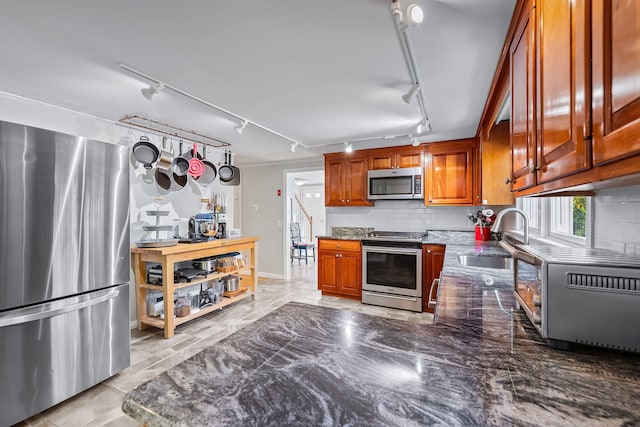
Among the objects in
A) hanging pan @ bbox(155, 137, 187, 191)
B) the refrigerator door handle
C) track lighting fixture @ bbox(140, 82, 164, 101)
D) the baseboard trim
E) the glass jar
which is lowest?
the baseboard trim

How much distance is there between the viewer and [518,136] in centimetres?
133

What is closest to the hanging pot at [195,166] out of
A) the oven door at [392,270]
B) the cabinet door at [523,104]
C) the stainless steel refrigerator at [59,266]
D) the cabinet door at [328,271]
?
the stainless steel refrigerator at [59,266]

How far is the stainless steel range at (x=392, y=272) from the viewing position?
3.48 m

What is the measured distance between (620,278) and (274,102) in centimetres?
239

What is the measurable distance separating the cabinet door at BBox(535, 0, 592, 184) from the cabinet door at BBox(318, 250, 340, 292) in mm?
3317

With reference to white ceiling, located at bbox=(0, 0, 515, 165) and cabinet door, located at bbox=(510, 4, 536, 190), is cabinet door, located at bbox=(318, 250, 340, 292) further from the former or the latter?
cabinet door, located at bbox=(510, 4, 536, 190)

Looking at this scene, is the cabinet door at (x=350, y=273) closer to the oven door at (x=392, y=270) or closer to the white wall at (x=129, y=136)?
the oven door at (x=392, y=270)

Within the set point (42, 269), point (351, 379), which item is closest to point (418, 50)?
point (351, 379)

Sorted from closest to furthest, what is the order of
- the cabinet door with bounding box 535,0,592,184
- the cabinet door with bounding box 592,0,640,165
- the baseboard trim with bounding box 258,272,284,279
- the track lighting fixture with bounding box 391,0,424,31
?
1. the cabinet door with bounding box 592,0,640,165
2. the cabinet door with bounding box 535,0,592,184
3. the track lighting fixture with bounding box 391,0,424,31
4. the baseboard trim with bounding box 258,272,284,279

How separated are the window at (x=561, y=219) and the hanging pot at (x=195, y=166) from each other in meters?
3.55

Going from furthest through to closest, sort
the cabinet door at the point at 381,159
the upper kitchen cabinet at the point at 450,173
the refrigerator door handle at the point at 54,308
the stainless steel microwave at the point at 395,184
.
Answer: the cabinet door at the point at 381,159 → the stainless steel microwave at the point at 395,184 → the upper kitchen cabinet at the point at 450,173 → the refrigerator door handle at the point at 54,308

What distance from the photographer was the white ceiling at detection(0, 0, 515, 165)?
4.41ft

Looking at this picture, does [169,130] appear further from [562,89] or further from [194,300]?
[562,89]

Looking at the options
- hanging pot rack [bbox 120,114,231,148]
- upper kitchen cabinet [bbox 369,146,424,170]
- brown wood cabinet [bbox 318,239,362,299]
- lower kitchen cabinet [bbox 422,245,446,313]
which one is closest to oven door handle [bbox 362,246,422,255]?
lower kitchen cabinet [bbox 422,245,446,313]
